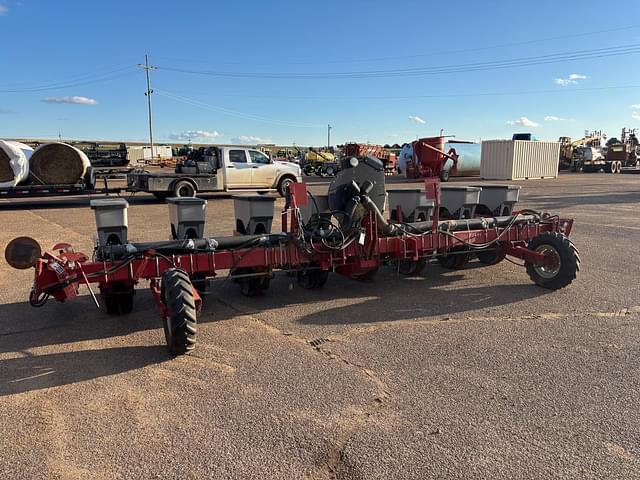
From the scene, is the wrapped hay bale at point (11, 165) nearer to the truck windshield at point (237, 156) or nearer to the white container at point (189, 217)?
the truck windshield at point (237, 156)

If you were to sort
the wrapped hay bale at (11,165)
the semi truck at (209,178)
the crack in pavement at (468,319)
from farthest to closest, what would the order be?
the semi truck at (209,178), the wrapped hay bale at (11,165), the crack in pavement at (468,319)

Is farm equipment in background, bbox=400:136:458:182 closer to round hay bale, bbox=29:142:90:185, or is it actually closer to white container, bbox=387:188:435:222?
round hay bale, bbox=29:142:90:185

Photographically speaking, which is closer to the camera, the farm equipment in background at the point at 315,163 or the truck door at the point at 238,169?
the truck door at the point at 238,169

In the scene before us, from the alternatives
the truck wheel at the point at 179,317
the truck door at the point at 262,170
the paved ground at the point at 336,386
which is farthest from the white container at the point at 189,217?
the truck door at the point at 262,170

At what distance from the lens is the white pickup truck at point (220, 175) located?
17.9m


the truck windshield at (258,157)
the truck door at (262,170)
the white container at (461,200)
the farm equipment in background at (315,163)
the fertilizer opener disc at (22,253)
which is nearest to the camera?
the fertilizer opener disc at (22,253)

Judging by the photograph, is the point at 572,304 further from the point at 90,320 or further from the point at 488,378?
the point at 90,320

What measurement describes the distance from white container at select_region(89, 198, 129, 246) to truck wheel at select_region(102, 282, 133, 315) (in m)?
0.47

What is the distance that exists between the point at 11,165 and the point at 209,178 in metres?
6.16

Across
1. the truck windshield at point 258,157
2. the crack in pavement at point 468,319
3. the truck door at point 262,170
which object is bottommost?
the crack in pavement at point 468,319

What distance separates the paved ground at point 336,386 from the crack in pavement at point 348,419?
0.5 inches

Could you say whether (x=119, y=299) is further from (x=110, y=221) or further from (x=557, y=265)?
(x=557, y=265)

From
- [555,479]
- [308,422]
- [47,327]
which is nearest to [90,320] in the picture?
[47,327]

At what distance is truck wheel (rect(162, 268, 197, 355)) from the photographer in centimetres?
426
